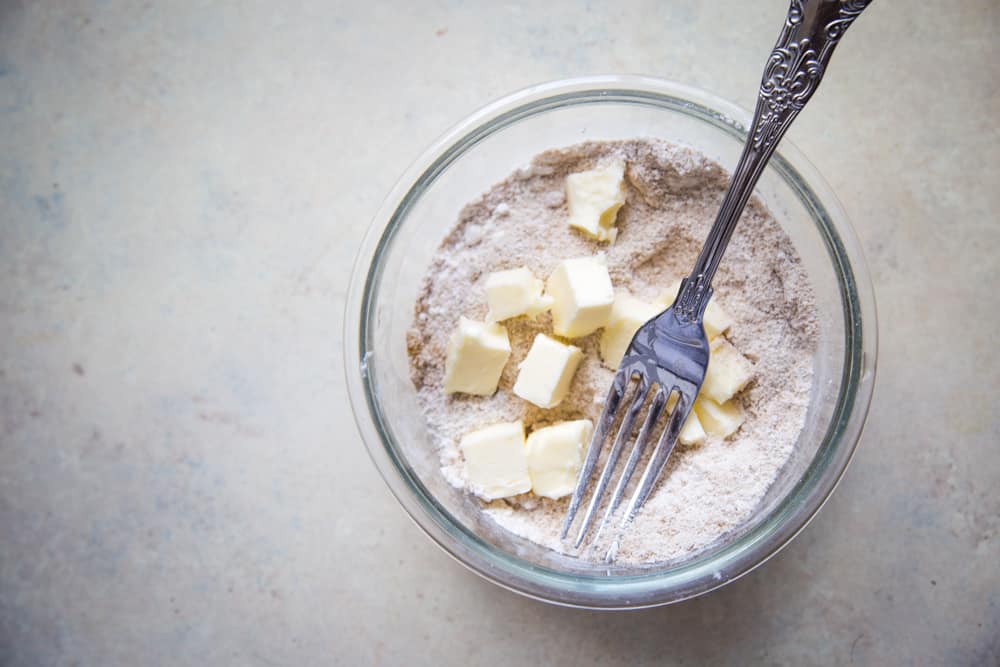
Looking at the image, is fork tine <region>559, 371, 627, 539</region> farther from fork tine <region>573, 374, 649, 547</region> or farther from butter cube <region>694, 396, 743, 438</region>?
butter cube <region>694, 396, 743, 438</region>

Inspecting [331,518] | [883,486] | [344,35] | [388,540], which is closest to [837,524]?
[883,486]

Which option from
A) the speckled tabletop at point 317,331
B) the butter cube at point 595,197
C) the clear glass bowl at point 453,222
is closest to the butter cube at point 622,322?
the butter cube at point 595,197

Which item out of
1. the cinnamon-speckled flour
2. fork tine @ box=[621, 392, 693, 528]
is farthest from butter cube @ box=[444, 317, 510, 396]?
fork tine @ box=[621, 392, 693, 528]

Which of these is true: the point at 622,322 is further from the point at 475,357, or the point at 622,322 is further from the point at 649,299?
the point at 475,357

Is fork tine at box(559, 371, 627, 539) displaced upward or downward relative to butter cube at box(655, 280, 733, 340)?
downward

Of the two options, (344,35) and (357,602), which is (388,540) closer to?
(357,602)

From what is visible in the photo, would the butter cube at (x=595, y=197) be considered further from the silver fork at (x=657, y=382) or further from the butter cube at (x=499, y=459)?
the butter cube at (x=499, y=459)

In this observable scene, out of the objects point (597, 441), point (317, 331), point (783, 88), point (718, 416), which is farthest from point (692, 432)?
point (317, 331)
